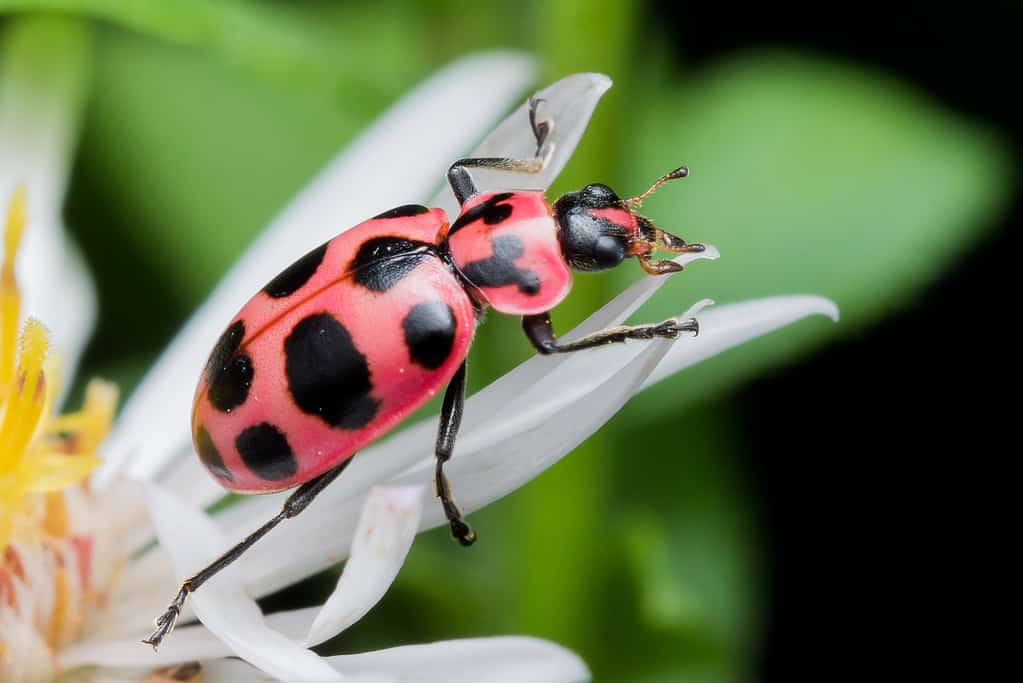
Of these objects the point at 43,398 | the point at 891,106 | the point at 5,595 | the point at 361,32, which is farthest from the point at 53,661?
the point at 891,106

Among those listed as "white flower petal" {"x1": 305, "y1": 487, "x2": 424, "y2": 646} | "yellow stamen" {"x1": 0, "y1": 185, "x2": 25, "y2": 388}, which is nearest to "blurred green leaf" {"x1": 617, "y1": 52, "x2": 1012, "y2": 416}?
"yellow stamen" {"x1": 0, "y1": 185, "x2": 25, "y2": 388}

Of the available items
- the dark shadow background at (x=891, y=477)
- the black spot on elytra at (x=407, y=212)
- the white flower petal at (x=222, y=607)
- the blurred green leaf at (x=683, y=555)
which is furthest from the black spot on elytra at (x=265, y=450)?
the dark shadow background at (x=891, y=477)

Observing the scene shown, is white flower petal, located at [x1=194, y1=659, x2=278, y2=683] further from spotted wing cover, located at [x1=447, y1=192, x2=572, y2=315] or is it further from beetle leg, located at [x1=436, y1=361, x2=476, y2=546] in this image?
spotted wing cover, located at [x1=447, y1=192, x2=572, y2=315]

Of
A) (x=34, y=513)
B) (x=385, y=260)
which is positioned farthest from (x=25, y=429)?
(x=385, y=260)

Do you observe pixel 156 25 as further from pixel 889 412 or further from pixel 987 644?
pixel 987 644

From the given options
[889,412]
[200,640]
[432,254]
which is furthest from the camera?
[889,412]

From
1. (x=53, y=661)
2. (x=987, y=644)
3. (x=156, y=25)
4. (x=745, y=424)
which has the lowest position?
(x=987, y=644)

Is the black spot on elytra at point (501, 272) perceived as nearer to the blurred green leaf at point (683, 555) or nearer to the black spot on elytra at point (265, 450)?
the black spot on elytra at point (265, 450)

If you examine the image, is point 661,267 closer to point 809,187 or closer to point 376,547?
point 376,547
